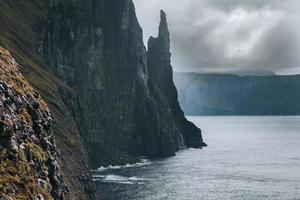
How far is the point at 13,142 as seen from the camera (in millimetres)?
81312

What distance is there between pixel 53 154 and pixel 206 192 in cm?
10507

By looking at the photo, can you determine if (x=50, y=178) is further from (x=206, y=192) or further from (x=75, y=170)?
(x=206, y=192)

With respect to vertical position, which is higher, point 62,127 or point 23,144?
point 62,127

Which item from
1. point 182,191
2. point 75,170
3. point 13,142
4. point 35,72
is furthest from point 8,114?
point 182,191

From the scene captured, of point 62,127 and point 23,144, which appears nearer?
point 23,144

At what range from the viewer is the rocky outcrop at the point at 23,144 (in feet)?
258

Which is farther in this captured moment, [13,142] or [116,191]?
[116,191]

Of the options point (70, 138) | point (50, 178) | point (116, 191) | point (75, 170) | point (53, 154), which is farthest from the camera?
point (116, 191)

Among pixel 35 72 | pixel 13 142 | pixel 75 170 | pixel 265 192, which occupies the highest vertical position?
pixel 35 72

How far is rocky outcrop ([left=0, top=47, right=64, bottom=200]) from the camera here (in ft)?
258

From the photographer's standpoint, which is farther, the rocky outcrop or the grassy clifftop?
the grassy clifftop

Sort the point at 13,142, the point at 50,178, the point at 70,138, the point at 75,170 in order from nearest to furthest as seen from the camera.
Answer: the point at 13,142, the point at 50,178, the point at 75,170, the point at 70,138

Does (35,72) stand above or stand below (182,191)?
above

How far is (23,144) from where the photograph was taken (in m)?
86.1
